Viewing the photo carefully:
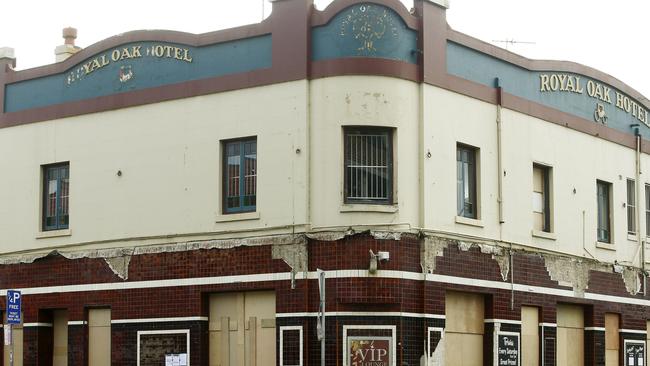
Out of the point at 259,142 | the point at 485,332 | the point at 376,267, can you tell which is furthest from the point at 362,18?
the point at 485,332

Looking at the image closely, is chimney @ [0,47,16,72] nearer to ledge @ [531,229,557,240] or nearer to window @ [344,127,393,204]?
window @ [344,127,393,204]

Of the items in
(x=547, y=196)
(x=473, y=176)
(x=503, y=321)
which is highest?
(x=473, y=176)

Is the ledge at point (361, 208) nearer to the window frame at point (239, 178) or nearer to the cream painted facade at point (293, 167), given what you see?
the cream painted facade at point (293, 167)

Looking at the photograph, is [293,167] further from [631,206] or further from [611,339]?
[631,206]

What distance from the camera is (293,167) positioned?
30.7 meters

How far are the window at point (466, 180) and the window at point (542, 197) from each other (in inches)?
112

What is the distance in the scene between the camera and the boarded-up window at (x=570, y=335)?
3562cm

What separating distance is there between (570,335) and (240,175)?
1044cm

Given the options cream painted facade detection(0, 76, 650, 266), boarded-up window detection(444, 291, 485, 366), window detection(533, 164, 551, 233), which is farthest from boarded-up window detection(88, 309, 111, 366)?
window detection(533, 164, 551, 233)

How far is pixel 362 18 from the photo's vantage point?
101 feet

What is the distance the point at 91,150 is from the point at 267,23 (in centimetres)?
615

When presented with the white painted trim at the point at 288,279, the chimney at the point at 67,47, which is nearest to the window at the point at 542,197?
the white painted trim at the point at 288,279

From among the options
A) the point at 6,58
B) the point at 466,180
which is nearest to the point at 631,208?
the point at 466,180

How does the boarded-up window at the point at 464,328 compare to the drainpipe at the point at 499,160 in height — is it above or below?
below
